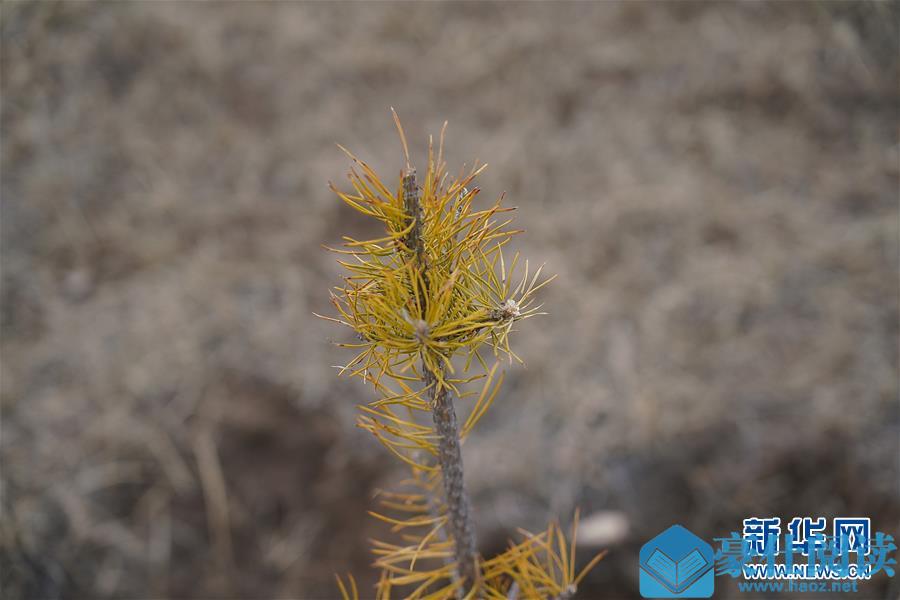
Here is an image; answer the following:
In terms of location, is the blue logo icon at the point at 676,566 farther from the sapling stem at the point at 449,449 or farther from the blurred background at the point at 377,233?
the sapling stem at the point at 449,449

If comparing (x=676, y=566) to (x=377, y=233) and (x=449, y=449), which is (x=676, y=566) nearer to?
(x=449, y=449)

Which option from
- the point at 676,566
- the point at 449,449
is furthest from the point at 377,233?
the point at 449,449

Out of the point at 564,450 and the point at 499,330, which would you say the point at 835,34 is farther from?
the point at 499,330

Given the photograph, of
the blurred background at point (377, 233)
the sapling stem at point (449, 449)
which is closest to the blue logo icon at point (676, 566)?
the blurred background at point (377, 233)

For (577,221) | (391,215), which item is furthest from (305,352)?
(391,215)

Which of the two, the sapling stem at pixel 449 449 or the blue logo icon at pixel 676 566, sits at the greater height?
the sapling stem at pixel 449 449

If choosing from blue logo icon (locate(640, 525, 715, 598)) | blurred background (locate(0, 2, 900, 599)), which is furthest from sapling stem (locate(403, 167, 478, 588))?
blurred background (locate(0, 2, 900, 599))
